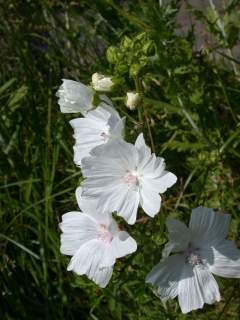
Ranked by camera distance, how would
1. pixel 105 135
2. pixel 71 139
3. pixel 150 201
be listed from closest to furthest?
pixel 150 201 < pixel 105 135 < pixel 71 139

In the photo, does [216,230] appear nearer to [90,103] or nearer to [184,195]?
[90,103]

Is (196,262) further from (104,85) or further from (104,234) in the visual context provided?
(104,85)

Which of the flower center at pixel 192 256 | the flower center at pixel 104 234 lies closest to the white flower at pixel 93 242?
the flower center at pixel 104 234

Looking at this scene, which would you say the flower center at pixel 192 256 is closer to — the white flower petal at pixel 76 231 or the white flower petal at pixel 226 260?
the white flower petal at pixel 226 260

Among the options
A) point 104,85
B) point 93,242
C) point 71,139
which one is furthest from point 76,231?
point 71,139

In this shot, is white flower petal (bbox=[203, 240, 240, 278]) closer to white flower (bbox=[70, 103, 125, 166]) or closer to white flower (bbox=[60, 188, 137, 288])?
white flower (bbox=[60, 188, 137, 288])

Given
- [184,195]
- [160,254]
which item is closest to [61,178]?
[184,195]
